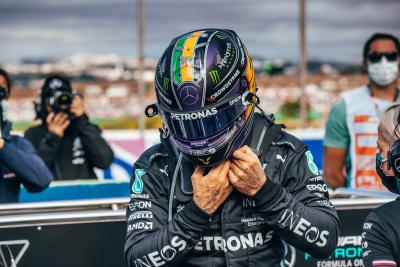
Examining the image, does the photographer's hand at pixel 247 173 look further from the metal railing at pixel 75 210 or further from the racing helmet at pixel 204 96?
the metal railing at pixel 75 210

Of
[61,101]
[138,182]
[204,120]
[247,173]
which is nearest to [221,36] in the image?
[204,120]

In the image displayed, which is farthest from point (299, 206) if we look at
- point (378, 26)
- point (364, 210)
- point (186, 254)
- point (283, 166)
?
point (378, 26)

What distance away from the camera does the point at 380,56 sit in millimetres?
5340

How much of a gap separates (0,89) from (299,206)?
2884 millimetres

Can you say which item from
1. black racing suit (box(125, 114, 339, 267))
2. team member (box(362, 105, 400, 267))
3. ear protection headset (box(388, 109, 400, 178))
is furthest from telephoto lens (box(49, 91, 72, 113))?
ear protection headset (box(388, 109, 400, 178))

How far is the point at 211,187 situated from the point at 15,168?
2.38 m

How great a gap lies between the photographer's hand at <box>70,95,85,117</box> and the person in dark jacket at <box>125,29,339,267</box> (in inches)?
139

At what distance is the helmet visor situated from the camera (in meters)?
2.09

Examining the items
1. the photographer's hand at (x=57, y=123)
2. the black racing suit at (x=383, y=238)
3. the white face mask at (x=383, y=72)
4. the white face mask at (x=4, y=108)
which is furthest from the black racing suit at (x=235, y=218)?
the photographer's hand at (x=57, y=123)

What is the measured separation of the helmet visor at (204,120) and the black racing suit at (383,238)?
587 millimetres

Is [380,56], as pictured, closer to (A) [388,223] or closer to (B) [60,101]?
(B) [60,101]

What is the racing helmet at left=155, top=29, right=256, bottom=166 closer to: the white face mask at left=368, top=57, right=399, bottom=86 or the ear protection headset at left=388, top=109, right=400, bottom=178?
the ear protection headset at left=388, top=109, right=400, bottom=178

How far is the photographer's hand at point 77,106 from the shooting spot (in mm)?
5793

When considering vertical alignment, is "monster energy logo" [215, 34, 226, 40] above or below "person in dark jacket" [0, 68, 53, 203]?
above
